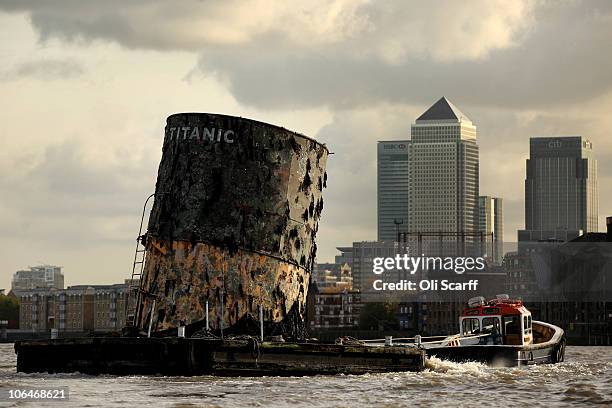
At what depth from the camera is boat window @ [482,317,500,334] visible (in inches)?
2694

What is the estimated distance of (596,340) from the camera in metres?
193

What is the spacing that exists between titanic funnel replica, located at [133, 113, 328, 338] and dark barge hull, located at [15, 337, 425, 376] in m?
2.67

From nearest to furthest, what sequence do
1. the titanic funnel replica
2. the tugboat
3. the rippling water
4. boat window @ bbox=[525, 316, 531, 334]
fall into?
the rippling water, the titanic funnel replica, the tugboat, boat window @ bbox=[525, 316, 531, 334]

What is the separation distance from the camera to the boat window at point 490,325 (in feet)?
225

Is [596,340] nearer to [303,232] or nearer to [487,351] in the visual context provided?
[487,351]

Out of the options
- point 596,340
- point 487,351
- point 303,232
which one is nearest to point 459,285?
point 596,340

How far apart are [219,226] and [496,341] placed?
868 inches

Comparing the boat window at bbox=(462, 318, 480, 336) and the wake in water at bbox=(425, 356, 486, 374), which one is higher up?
the boat window at bbox=(462, 318, 480, 336)

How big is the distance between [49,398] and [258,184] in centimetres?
1190

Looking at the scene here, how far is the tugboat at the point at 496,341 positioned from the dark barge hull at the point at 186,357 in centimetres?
1492

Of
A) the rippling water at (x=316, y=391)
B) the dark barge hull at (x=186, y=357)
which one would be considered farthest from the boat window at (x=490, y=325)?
the dark barge hull at (x=186, y=357)

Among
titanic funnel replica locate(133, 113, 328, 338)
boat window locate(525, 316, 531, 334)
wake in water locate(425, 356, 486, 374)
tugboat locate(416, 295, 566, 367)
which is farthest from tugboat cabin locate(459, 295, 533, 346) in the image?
titanic funnel replica locate(133, 113, 328, 338)

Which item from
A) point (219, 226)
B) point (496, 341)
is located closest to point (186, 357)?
point (219, 226)

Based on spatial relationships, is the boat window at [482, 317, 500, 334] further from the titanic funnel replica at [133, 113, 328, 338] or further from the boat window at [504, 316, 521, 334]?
the titanic funnel replica at [133, 113, 328, 338]
